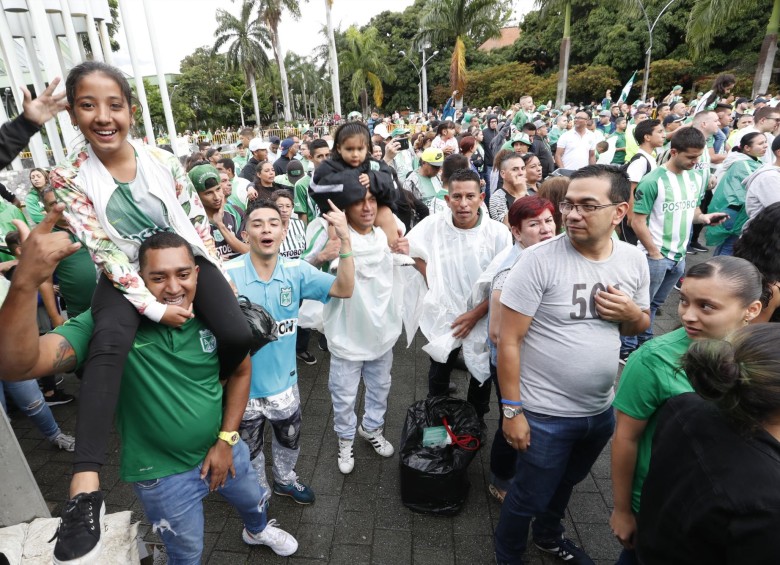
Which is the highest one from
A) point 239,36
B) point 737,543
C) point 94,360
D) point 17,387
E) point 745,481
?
point 239,36

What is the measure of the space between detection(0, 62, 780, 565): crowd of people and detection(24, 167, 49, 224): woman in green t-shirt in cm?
84

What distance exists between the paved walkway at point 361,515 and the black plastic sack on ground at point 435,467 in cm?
9

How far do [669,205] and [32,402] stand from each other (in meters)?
5.49

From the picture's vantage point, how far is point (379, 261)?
3104 mm

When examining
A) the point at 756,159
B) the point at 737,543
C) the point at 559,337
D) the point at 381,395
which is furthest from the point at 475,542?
the point at 756,159

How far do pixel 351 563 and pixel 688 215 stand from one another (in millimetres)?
4093

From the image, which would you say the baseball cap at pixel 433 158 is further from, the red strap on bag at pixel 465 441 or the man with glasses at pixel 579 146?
the red strap on bag at pixel 465 441

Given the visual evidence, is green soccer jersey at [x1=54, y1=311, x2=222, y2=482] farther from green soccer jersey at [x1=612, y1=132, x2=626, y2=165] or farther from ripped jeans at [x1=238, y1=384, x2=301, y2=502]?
green soccer jersey at [x1=612, y1=132, x2=626, y2=165]

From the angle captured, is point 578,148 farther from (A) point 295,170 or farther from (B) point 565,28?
(B) point 565,28

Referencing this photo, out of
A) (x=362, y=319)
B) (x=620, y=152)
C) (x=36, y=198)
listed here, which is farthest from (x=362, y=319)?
(x=620, y=152)

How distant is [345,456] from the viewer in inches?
127

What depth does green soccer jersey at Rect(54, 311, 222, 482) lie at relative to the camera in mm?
1809

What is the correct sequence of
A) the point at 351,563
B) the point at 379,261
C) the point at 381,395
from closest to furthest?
1. the point at 351,563
2. the point at 379,261
3. the point at 381,395

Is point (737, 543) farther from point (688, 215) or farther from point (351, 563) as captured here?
point (688, 215)
